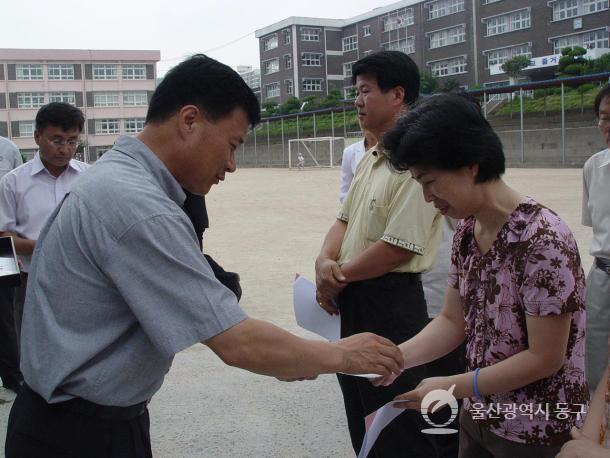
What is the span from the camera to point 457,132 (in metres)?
1.76

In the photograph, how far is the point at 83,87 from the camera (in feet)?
195

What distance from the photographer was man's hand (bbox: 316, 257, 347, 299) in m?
2.84

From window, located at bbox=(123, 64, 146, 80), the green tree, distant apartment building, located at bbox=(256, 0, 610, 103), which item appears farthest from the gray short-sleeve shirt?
window, located at bbox=(123, 64, 146, 80)

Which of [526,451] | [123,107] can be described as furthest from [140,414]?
[123,107]

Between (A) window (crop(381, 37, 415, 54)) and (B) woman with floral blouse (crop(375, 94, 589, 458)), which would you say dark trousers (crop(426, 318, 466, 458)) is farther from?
(A) window (crop(381, 37, 415, 54))

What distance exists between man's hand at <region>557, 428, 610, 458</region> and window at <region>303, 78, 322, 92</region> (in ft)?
212

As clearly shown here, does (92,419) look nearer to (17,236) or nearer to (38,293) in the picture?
(38,293)

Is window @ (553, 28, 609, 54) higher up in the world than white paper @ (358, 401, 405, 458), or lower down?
higher up

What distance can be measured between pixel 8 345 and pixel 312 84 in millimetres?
62425

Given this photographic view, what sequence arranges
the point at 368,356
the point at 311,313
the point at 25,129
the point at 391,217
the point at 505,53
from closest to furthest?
1. the point at 368,356
2. the point at 391,217
3. the point at 311,313
4. the point at 505,53
5. the point at 25,129

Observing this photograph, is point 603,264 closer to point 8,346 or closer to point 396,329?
point 396,329

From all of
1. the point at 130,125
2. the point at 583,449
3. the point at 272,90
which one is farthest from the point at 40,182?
the point at 272,90

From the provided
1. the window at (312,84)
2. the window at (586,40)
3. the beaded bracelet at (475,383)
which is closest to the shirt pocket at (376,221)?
the beaded bracelet at (475,383)

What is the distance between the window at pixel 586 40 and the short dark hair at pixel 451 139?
151 feet
